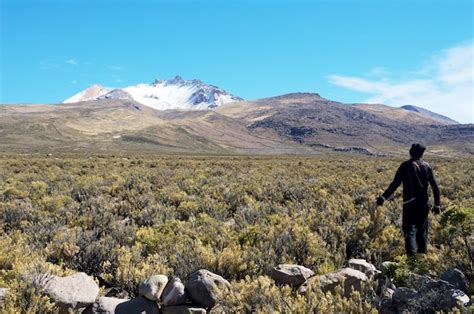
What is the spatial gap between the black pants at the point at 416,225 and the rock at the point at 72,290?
4777mm

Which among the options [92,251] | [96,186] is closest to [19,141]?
[96,186]

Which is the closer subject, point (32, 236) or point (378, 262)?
point (378, 262)

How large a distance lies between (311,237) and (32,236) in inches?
204

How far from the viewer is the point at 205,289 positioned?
5.00 meters

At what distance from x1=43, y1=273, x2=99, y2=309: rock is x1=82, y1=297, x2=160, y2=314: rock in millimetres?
94

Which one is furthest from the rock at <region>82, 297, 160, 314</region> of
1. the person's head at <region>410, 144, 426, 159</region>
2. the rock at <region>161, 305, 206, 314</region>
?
the person's head at <region>410, 144, 426, 159</region>

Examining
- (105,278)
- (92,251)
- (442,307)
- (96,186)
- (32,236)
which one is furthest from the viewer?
(96,186)

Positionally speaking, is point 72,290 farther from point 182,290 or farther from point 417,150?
point 417,150

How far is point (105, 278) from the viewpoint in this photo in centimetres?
602

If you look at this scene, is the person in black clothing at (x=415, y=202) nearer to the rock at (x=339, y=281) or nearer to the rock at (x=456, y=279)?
the rock at (x=456, y=279)

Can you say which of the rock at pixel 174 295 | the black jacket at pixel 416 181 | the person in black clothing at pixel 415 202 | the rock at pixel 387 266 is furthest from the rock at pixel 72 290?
the black jacket at pixel 416 181

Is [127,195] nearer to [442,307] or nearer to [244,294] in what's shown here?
[244,294]

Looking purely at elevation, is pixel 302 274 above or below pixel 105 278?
above

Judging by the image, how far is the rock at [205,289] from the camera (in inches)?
195
